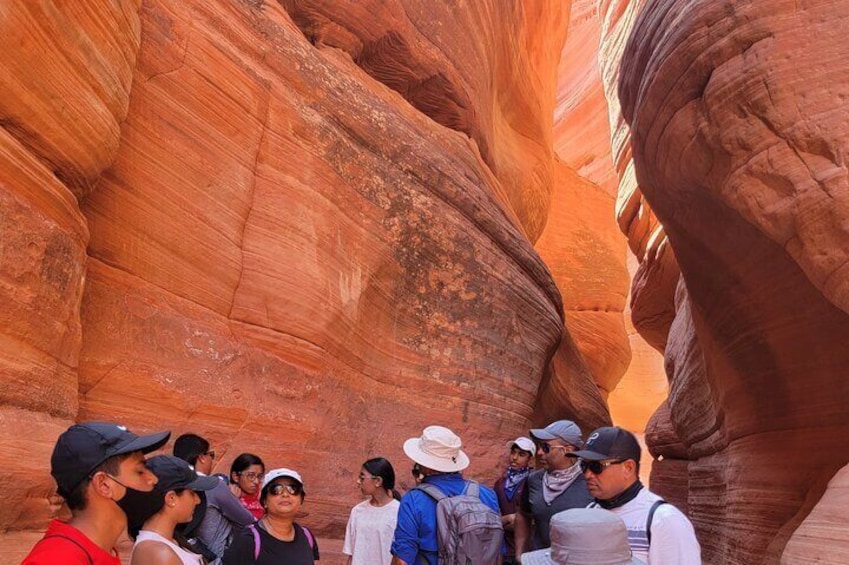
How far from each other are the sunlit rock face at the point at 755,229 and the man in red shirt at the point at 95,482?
3.01 metres

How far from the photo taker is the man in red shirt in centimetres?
222

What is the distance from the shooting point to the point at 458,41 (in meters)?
10.3

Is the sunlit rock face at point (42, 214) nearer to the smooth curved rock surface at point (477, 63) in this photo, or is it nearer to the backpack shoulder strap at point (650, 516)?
the backpack shoulder strap at point (650, 516)

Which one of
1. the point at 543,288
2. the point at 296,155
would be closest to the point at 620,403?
the point at 543,288

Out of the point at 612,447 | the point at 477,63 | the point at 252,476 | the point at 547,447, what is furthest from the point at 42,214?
the point at 477,63

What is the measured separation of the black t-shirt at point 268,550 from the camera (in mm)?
3260

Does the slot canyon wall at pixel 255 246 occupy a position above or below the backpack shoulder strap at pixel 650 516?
above

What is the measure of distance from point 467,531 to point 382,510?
0.93 m

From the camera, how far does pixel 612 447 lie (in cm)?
303

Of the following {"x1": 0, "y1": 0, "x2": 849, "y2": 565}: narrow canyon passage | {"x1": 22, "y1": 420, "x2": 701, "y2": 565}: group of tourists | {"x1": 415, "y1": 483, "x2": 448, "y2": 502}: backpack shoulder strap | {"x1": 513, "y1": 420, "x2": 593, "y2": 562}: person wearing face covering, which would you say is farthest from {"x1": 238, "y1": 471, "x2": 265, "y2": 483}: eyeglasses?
{"x1": 513, "y1": 420, "x2": 593, "y2": 562}: person wearing face covering

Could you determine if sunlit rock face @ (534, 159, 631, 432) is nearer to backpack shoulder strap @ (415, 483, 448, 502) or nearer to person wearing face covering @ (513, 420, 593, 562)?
person wearing face covering @ (513, 420, 593, 562)

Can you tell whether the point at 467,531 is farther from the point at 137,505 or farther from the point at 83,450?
the point at 83,450

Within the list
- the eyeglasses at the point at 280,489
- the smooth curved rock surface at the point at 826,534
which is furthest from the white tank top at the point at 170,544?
the smooth curved rock surface at the point at 826,534

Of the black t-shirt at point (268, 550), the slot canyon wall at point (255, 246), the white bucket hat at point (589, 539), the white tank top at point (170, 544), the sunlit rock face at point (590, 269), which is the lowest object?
the white tank top at point (170, 544)
